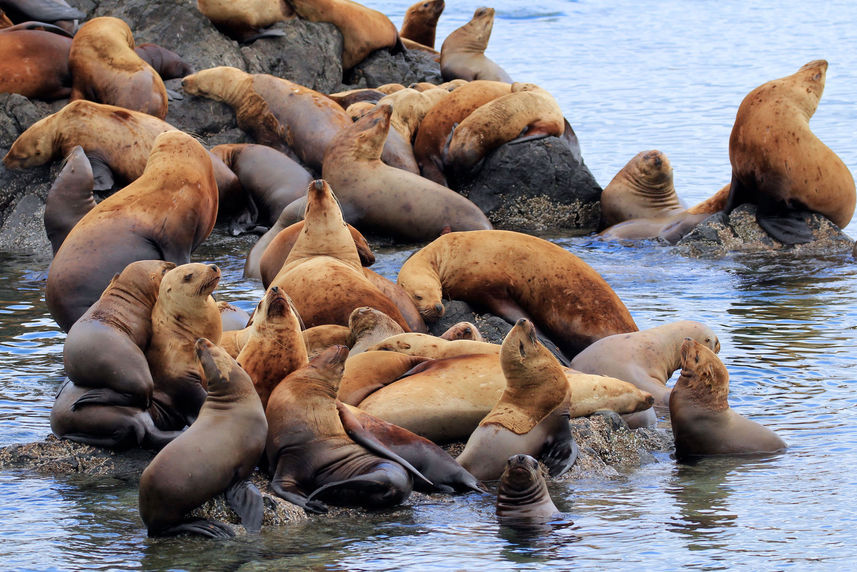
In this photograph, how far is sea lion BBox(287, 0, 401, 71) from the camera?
13680 mm

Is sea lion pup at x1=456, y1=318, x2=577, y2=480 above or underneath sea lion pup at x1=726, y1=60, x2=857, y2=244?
underneath

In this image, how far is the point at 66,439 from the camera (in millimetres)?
5371

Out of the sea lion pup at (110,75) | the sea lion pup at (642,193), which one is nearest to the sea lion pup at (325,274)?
the sea lion pup at (110,75)

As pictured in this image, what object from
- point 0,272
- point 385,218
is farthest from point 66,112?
point 385,218

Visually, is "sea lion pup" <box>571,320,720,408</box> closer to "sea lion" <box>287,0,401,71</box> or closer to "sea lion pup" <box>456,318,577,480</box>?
"sea lion pup" <box>456,318,577,480</box>

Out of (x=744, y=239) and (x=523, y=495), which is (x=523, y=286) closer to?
(x=523, y=495)

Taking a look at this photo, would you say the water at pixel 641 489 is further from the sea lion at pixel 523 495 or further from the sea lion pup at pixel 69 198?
the sea lion pup at pixel 69 198

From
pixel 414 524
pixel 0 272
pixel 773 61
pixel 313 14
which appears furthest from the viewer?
pixel 773 61

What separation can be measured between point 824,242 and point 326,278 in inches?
217

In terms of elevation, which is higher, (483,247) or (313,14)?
(313,14)

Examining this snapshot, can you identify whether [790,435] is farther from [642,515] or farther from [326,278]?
[326,278]

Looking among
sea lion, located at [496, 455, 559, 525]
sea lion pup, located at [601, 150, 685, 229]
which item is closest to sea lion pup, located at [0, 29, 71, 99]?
sea lion pup, located at [601, 150, 685, 229]

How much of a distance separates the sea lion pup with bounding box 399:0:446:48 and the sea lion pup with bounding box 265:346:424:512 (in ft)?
39.1

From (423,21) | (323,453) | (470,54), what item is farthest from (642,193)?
(323,453)
